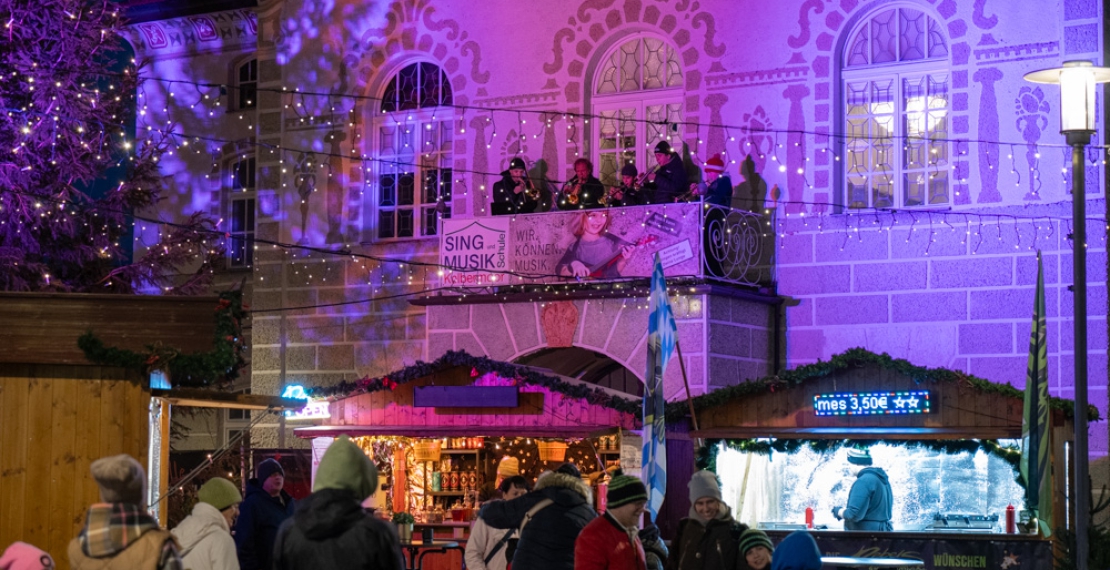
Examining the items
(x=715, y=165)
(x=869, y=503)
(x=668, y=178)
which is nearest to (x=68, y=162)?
(x=668, y=178)

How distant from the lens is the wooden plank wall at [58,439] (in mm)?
11633

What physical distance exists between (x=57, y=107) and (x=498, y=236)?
20.7ft

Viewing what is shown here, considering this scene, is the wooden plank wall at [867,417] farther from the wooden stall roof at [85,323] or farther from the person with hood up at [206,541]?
the person with hood up at [206,541]

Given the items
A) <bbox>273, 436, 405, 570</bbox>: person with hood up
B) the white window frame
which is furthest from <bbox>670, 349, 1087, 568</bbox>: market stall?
the white window frame

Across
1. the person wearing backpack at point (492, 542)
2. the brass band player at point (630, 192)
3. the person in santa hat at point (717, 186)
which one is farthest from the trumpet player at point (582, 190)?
the person wearing backpack at point (492, 542)

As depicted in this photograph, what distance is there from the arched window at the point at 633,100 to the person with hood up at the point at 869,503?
6362 millimetres

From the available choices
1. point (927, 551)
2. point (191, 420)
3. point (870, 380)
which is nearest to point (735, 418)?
point (870, 380)

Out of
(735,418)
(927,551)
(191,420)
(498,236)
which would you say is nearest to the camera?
(927,551)

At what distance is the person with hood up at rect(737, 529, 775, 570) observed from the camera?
8742mm

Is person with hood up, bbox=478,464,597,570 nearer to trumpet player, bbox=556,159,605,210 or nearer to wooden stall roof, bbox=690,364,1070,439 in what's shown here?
wooden stall roof, bbox=690,364,1070,439

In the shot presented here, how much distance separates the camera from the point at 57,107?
21.3 m

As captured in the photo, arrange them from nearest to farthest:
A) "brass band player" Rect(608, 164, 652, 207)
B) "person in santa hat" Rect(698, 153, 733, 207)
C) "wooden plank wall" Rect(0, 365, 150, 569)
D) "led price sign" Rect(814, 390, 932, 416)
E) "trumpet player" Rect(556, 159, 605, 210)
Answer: "wooden plank wall" Rect(0, 365, 150, 569)
"led price sign" Rect(814, 390, 932, 416)
"person in santa hat" Rect(698, 153, 733, 207)
"brass band player" Rect(608, 164, 652, 207)
"trumpet player" Rect(556, 159, 605, 210)

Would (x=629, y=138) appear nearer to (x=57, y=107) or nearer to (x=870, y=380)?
(x=870, y=380)

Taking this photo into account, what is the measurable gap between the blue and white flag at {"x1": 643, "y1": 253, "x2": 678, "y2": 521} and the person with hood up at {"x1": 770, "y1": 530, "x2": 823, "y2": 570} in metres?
5.38
